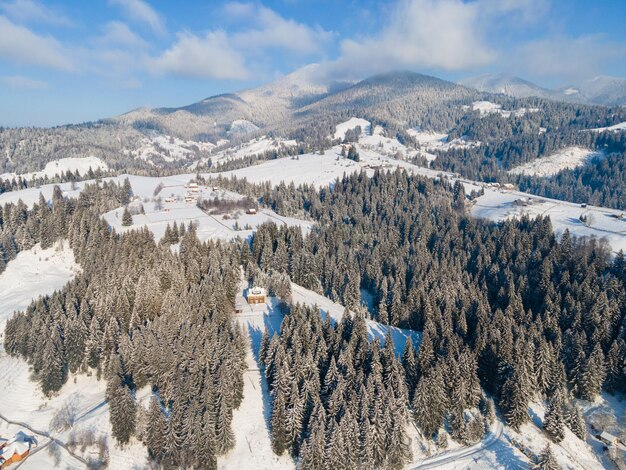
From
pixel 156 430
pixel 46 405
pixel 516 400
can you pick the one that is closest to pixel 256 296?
pixel 156 430

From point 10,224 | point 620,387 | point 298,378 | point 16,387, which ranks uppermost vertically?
point 10,224

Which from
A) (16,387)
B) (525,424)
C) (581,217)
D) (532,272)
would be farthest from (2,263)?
(581,217)

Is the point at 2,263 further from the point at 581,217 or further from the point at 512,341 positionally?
the point at 581,217

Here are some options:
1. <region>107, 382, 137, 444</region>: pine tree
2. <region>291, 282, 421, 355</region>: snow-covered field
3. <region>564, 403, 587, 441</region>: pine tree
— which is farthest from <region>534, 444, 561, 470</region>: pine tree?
<region>107, 382, 137, 444</region>: pine tree

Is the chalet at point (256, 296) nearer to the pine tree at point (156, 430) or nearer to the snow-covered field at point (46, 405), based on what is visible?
the snow-covered field at point (46, 405)

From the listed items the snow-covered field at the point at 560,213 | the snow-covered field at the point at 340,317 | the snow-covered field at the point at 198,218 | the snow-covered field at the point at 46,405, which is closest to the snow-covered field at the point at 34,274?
the snow-covered field at the point at 46,405

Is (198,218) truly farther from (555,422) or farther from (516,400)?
(555,422)
